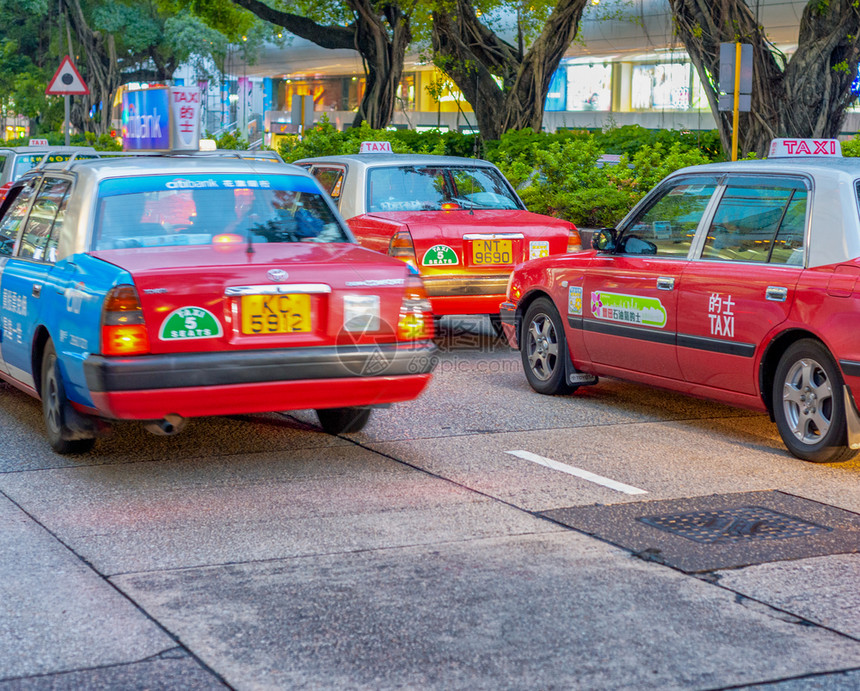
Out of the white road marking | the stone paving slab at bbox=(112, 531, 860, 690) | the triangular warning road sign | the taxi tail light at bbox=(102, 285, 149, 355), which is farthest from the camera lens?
the triangular warning road sign

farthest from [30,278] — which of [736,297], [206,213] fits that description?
[736,297]

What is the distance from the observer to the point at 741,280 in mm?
6734

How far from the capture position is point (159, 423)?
5.89 m

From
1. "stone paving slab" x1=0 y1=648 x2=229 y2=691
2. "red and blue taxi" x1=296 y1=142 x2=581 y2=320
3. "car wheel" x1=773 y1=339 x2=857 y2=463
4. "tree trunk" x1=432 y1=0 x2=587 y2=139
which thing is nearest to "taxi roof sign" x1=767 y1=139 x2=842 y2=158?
"red and blue taxi" x1=296 y1=142 x2=581 y2=320

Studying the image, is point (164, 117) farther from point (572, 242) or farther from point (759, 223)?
point (759, 223)

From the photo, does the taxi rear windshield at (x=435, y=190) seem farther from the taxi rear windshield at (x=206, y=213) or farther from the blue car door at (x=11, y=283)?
the taxi rear windshield at (x=206, y=213)

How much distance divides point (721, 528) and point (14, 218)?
4.74 meters

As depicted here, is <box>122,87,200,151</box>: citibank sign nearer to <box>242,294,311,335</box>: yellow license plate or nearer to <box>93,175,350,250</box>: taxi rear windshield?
<box>93,175,350,250</box>: taxi rear windshield

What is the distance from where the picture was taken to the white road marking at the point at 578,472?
233 inches

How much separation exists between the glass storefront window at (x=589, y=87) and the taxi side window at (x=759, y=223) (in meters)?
34.3

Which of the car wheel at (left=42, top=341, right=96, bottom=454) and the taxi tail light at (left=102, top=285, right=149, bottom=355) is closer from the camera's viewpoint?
the taxi tail light at (left=102, top=285, right=149, bottom=355)

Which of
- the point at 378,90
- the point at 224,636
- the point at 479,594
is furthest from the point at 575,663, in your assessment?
the point at 378,90

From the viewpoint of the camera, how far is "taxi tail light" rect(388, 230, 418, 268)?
32.7ft

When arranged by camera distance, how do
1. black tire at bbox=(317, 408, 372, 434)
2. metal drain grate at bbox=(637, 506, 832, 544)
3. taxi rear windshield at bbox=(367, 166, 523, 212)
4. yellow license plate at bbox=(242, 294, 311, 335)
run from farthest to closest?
1. taxi rear windshield at bbox=(367, 166, 523, 212)
2. black tire at bbox=(317, 408, 372, 434)
3. yellow license plate at bbox=(242, 294, 311, 335)
4. metal drain grate at bbox=(637, 506, 832, 544)
